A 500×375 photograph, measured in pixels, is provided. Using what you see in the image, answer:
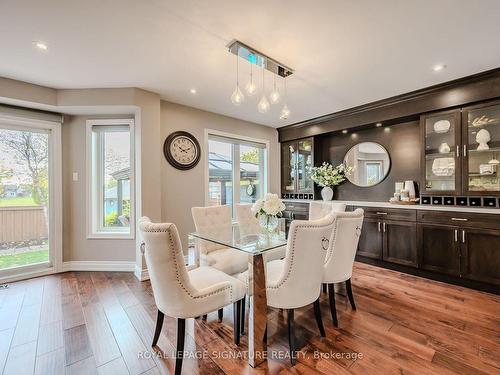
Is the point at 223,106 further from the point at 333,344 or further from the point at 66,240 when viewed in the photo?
the point at 333,344

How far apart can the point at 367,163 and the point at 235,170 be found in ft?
7.99

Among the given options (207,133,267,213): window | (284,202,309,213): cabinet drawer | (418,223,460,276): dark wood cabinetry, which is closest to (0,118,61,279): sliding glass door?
(207,133,267,213): window

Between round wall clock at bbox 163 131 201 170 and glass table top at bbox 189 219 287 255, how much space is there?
1.55 metres

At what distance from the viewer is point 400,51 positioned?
7.54ft

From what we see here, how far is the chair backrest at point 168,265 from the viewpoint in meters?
1.45

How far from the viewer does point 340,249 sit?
2.12 m

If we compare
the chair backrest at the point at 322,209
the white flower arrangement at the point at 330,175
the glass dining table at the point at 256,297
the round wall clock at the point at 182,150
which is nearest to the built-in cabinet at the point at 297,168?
the white flower arrangement at the point at 330,175

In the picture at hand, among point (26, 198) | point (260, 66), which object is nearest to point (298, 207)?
point (260, 66)

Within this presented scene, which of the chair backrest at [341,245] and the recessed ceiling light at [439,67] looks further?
the recessed ceiling light at [439,67]

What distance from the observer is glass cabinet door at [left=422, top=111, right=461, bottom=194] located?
10.1ft

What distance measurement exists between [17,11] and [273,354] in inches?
126

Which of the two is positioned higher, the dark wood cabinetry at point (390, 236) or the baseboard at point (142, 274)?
the dark wood cabinetry at point (390, 236)

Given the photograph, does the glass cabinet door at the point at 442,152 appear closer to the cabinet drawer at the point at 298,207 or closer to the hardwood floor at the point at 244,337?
the hardwood floor at the point at 244,337

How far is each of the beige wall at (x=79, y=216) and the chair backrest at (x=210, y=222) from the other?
62.0 inches
